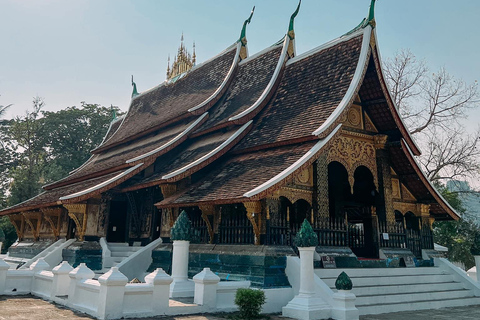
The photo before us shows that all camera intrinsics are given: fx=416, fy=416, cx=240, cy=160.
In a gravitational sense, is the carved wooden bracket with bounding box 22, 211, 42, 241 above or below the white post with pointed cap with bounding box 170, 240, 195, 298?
above

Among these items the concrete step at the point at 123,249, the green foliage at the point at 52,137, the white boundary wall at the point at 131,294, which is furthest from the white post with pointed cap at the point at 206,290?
the green foliage at the point at 52,137

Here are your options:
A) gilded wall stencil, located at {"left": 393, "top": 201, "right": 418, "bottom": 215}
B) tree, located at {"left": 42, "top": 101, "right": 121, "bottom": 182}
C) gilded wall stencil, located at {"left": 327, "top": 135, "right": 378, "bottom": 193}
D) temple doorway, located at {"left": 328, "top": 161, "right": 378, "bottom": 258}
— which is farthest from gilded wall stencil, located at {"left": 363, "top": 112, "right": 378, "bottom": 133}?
tree, located at {"left": 42, "top": 101, "right": 121, "bottom": 182}

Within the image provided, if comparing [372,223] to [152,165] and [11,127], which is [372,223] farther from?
[11,127]

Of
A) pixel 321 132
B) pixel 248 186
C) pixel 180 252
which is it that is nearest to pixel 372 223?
pixel 321 132

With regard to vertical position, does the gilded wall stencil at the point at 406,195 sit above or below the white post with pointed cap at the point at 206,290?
above

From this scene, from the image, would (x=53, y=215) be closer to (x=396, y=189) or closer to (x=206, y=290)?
(x=206, y=290)

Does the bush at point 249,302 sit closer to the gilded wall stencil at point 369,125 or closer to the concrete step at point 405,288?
the concrete step at point 405,288

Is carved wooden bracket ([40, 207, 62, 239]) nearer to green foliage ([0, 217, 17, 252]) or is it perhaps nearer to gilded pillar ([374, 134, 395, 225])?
gilded pillar ([374, 134, 395, 225])

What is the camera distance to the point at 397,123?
36.2 feet

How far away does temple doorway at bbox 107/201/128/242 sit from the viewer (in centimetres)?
1279

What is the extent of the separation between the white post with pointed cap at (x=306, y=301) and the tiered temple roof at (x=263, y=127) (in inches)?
56.8

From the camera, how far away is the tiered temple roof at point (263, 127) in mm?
9273

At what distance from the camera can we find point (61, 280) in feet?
27.1

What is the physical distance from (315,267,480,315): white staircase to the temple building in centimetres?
65
